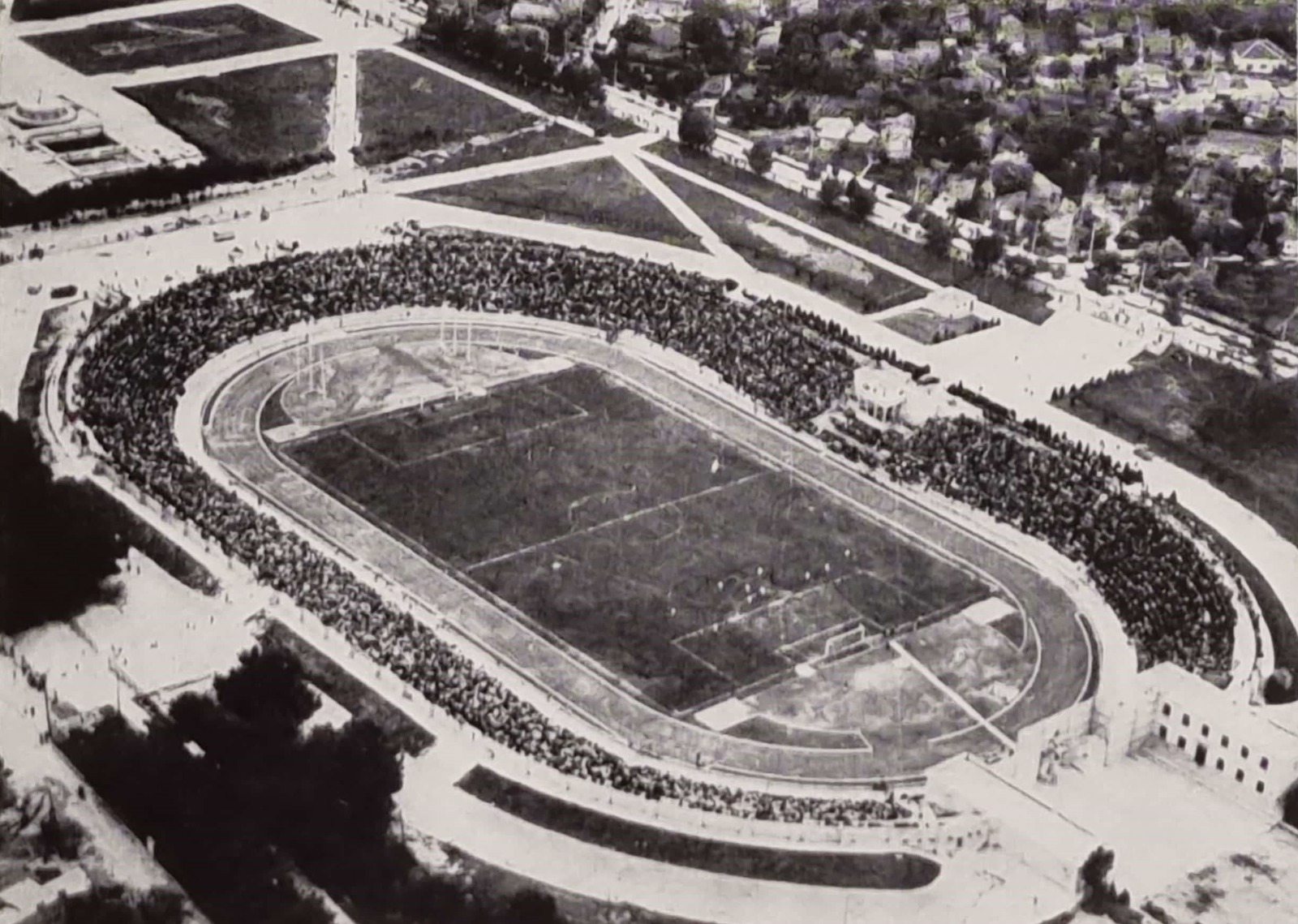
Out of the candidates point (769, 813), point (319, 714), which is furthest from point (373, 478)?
point (769, 813)

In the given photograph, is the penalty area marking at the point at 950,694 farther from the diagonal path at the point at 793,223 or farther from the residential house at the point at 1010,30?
the residential house at the point at 1010,30

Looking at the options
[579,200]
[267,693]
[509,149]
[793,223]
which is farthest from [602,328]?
[267,693]

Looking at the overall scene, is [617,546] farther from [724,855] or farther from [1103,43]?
[1103,43]

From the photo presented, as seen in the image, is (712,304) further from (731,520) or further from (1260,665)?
(1260,665)

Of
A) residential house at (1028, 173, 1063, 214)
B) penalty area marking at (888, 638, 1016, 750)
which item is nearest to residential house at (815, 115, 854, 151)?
residential house at (1028, 173, 1063, 214)

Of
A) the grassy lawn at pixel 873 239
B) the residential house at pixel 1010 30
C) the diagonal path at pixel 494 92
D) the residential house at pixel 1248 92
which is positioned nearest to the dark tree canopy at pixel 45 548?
the grassy lawn at pixel 873 239

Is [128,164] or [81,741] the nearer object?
[81,741]
